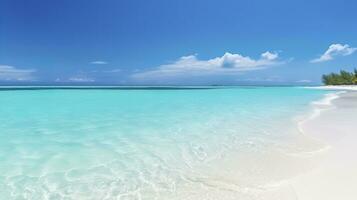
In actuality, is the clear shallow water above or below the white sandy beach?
below

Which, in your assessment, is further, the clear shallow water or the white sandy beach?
the clear shallow water

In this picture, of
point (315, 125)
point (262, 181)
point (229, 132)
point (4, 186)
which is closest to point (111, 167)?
point (4, 186)

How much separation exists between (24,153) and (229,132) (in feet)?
11.9

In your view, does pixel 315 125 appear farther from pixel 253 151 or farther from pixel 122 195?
pixel 122 195

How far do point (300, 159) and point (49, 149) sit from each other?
3575 mm

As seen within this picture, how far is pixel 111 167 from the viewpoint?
128 inches

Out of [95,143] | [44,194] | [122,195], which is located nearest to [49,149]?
[95,143]

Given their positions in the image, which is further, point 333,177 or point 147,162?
point 147,162

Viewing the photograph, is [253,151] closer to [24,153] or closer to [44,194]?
[44,194]

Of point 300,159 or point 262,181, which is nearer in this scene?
point 262,181

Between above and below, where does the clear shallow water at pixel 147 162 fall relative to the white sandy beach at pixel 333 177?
below

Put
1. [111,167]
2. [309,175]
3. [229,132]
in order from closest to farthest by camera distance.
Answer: [309,175], [111,167], [229,132]

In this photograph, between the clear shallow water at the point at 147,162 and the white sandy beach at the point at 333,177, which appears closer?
the white sandy beach at the point at 333,177

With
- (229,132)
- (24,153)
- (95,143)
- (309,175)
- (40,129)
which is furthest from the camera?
(40,129)
